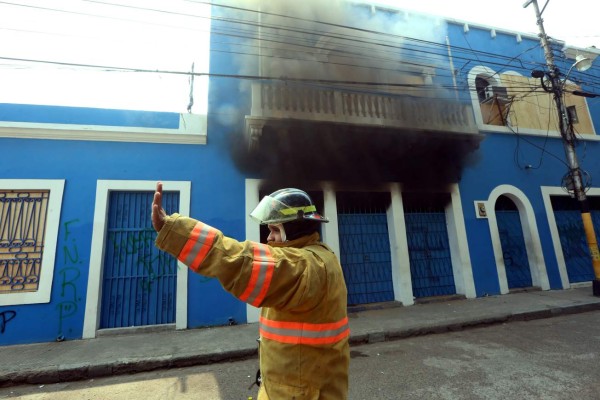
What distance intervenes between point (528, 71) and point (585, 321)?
7.91m

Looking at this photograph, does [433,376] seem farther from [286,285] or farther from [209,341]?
[209,341]

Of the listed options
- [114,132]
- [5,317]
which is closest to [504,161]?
[114,132]

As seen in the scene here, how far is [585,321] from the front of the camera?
17.5ft

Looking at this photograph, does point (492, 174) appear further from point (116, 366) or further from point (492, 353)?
point (116, 366)

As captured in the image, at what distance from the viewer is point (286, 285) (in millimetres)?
1107

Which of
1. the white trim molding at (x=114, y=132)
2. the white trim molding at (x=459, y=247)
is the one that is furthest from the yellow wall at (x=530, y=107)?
the white trim molding at (x=114, y=132)

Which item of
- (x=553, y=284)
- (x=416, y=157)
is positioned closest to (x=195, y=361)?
(x=416, y=157)

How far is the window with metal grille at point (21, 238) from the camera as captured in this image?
5.16 m

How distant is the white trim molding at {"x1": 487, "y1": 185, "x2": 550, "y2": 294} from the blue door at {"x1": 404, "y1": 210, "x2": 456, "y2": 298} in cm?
125

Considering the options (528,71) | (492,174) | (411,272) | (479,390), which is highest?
(528,71)

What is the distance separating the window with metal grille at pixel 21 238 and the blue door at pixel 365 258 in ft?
19.8

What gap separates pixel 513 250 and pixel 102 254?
32.9ft

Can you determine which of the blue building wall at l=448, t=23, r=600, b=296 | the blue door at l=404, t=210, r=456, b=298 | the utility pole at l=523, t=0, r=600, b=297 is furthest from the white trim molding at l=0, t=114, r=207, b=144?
the utility pole at l=523, t=0, r=600, b=297

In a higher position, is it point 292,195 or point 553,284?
point 292,195
